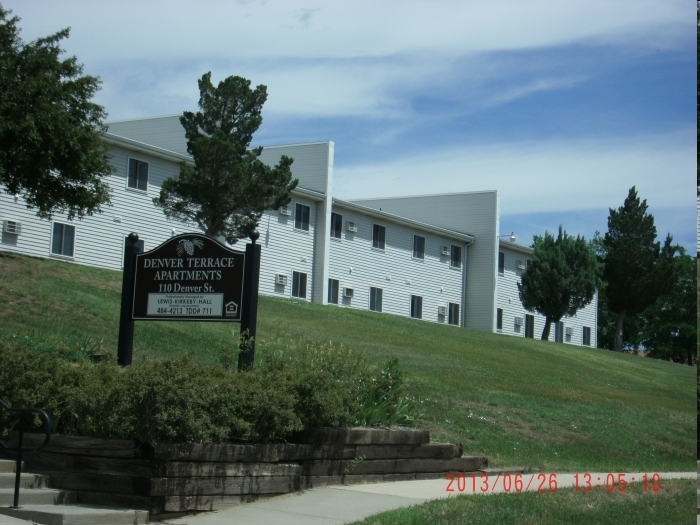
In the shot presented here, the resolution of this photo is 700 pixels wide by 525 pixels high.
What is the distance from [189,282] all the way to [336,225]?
3320cm

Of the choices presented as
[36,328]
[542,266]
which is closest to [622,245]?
[542,266]

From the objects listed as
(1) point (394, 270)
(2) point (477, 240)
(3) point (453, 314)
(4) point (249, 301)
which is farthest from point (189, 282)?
(2) point (477, 240)

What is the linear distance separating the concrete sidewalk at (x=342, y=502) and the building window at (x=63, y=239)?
23797mm

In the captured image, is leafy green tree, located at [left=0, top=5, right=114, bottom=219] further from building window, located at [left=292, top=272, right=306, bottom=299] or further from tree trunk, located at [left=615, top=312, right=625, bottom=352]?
tree trunk, located at [left=615, top=312, right=625, bottom=352]

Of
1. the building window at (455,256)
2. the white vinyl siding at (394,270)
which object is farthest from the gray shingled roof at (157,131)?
the building window at (455,256)

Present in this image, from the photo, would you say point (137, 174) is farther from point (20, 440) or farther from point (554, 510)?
point (554, 510)

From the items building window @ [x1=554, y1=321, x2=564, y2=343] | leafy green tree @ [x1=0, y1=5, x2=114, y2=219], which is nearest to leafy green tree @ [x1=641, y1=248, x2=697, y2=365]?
building window @ [x1=554, y1=321, x2=564, y2=343]

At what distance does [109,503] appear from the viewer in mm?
9141

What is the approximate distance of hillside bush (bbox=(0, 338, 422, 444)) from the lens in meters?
9.20

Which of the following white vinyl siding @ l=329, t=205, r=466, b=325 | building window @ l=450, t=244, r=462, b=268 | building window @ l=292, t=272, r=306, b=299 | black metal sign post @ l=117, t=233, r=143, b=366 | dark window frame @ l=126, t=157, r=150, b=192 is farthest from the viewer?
building window @ l=450, t=244, r=462, b=268

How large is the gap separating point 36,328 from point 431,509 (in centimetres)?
1209

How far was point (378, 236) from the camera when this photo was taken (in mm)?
48656

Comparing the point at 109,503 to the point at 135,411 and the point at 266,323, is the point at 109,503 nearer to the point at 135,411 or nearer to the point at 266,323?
the point at 135,411

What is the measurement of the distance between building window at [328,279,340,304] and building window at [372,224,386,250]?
3687mm
